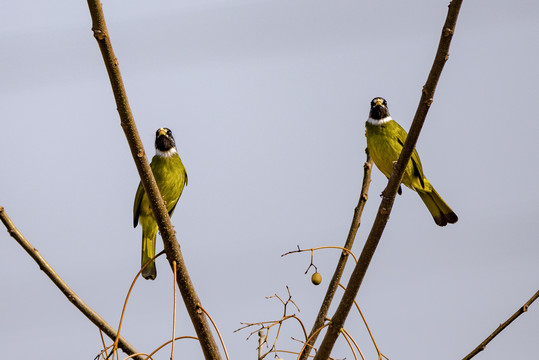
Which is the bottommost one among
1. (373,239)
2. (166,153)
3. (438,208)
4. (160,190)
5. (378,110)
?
(373,239)

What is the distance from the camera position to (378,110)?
18.8 feet

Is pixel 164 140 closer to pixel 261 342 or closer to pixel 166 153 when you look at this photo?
pixel 166 153

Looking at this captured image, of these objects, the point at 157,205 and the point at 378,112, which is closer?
the point at 157,205

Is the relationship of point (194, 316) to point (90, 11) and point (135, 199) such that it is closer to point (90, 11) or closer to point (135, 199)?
point (90, 11)

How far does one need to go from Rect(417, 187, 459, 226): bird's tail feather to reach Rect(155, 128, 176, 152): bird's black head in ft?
7.39

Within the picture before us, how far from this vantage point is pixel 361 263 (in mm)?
2539

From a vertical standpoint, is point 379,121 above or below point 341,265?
above

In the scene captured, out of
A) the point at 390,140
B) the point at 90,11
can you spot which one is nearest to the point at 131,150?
the point at 90,11

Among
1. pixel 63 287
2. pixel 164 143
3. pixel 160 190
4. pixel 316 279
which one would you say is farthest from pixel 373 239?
pixel 164 143

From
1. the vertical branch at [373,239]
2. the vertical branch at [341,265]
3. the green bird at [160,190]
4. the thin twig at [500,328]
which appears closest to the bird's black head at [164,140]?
the green bird at [160,190]

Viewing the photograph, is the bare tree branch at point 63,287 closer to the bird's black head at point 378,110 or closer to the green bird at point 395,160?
the green bird at point 395,160

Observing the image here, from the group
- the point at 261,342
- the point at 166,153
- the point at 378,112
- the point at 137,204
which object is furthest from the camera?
the point at 166,153

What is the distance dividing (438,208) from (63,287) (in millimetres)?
3338

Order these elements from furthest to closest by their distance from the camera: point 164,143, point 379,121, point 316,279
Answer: point 164,143, point 379,121, point 316,279
